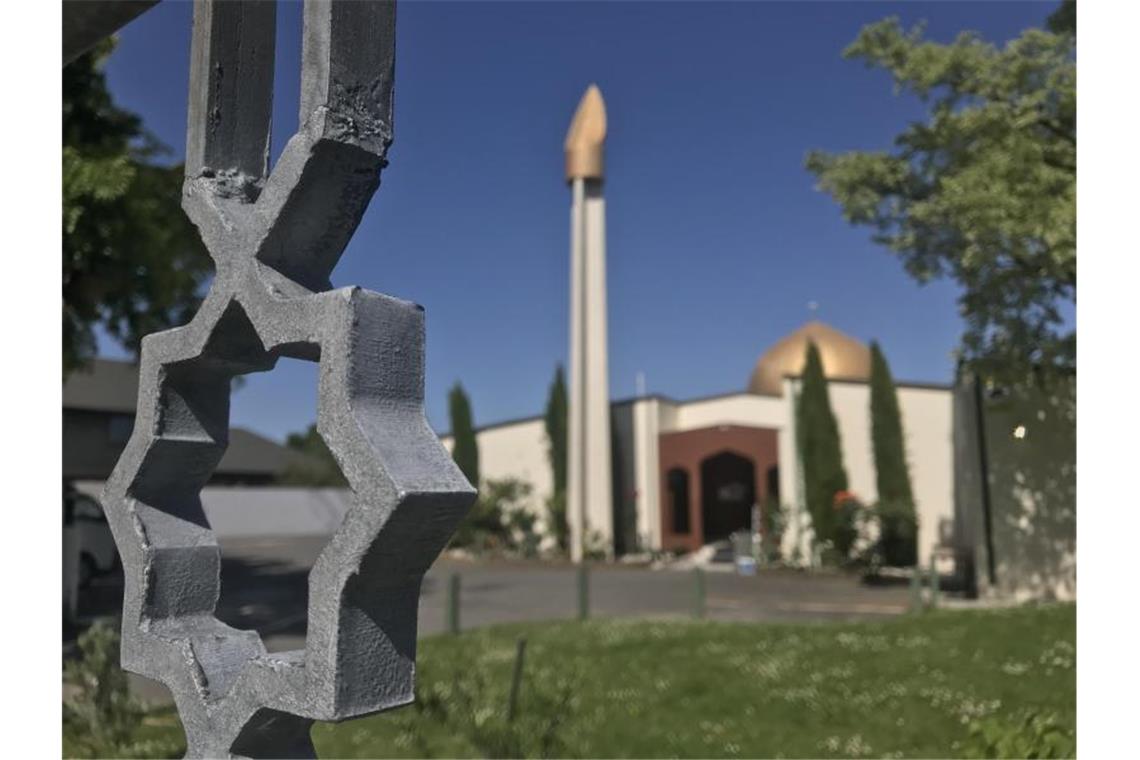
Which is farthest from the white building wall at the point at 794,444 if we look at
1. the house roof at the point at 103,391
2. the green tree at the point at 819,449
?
the house roof at the point at 103,391

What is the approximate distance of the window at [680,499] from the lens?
2791 cm

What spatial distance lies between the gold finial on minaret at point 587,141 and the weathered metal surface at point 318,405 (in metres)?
22.5

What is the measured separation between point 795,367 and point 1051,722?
23052 millimetres

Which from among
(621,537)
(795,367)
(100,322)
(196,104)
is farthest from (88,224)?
(795,367)

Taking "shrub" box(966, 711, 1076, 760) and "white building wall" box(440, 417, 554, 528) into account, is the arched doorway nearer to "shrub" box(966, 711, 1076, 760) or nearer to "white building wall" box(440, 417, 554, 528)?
"white building wall" box(440, 417, 554, 528)

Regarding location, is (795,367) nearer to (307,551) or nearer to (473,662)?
(307,551)

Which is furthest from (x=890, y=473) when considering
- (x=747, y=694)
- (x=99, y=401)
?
(x=99, y=401)

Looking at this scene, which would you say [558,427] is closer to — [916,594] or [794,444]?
[794,444]

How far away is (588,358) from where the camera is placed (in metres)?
24.0

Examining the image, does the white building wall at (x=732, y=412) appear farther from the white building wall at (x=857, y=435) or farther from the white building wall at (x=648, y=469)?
the white building wall at (x=857, y=435)

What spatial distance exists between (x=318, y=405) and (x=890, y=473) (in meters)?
20.5

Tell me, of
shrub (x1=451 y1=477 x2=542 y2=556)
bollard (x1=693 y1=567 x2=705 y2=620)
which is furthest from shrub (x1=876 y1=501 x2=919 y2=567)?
shrub (x1=451 y1=477 x2=542 y2=556)

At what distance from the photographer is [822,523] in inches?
821

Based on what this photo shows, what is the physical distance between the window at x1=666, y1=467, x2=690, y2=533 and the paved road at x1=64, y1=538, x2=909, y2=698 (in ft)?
16.8
